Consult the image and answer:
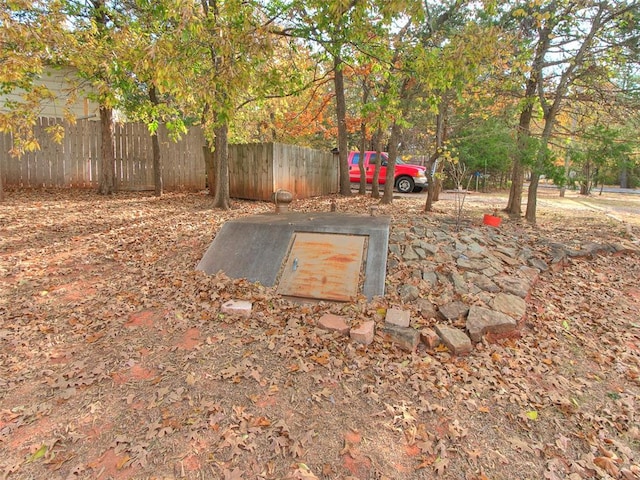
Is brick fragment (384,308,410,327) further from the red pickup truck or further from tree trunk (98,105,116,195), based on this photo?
the red pickup truck

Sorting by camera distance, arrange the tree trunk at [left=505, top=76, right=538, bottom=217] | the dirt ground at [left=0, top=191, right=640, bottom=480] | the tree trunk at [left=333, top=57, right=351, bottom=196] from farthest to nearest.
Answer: the tree trunk at [left=333, top=57, right=351, bottom=196] < the tree trunk at [left=505, top=76, right=538, bottom=217] < the dirt ground at [left=0, top=191, right=640, bottom=480]

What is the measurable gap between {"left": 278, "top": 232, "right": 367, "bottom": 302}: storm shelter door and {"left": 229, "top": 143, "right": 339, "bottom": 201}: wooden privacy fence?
4.63 meters

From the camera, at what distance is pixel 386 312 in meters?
3.37

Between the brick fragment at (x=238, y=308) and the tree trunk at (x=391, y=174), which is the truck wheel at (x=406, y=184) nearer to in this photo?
the tree trunk at (x=391, y=174)

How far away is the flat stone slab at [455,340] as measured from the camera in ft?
9.86

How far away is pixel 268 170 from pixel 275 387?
6.67m

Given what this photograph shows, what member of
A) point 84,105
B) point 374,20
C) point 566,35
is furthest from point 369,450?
point 84,105

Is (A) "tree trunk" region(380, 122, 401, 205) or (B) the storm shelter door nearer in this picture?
(B) the storm shelter door

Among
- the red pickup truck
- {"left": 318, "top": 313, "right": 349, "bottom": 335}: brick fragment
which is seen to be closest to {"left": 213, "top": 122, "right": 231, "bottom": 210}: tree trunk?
{"left": 318, "top": 313, "right": 349, "bottom": 335}: brick fragment

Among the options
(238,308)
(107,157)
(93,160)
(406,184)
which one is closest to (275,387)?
(238,308)

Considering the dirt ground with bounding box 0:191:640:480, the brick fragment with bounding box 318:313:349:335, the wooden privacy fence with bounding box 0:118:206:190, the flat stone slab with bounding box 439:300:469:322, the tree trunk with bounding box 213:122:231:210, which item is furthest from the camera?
the wooden privacy fence with bounding box 0:118:206:190

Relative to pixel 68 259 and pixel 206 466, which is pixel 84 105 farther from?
pixel 206 466

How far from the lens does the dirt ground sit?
2029 mm

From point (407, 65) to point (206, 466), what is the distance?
4.74 m
